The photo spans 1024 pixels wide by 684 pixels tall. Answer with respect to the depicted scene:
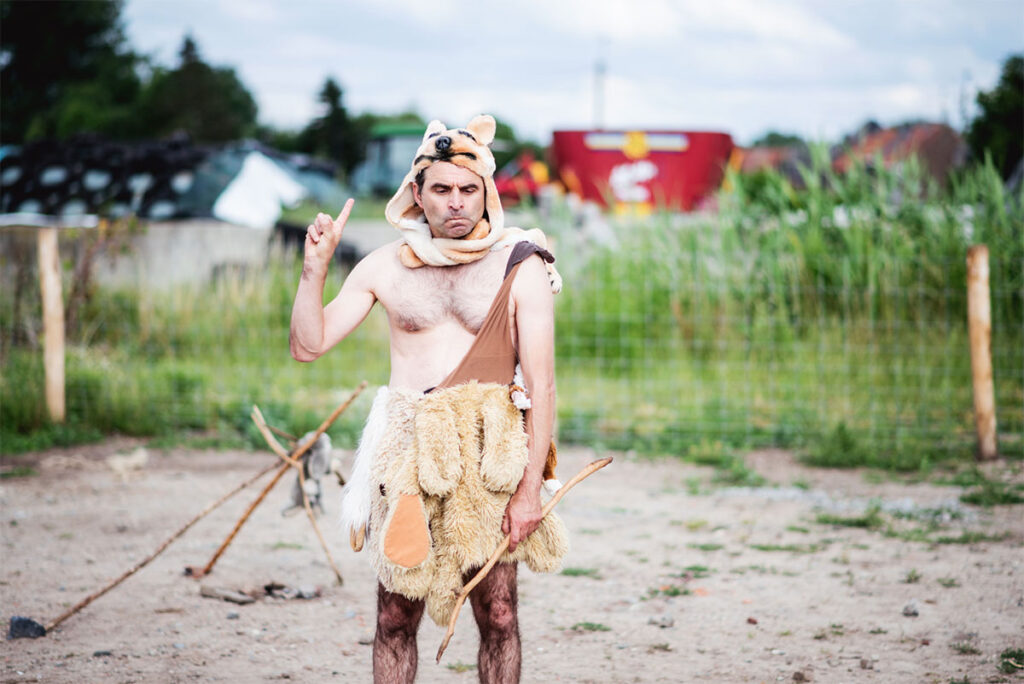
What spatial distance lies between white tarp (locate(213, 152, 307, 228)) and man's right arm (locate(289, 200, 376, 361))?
1136cm

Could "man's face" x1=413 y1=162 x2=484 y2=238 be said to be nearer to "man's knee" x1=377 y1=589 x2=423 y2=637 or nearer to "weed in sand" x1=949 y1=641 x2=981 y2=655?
"man's knee" x1=377 y1=589 x2=423 y2=637

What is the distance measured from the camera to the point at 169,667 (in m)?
3.52

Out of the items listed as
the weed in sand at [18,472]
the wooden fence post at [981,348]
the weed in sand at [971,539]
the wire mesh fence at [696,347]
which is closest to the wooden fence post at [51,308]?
the wire mesh fence at [696,347]

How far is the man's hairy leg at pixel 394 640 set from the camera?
2.75 metres

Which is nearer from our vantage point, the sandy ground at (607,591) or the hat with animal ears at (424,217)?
the hat with animal ears at (424,217)

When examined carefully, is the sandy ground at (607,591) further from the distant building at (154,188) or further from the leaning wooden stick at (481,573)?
the distant building at (154,188)

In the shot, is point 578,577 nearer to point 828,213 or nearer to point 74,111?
point 828,213

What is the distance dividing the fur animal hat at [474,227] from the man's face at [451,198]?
0.02 m

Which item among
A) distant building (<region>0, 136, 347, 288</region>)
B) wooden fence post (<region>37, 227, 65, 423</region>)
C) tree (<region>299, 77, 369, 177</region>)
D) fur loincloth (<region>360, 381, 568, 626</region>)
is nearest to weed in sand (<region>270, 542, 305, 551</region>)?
fur loincloth (<region>360, 381, 568, 626</region>)

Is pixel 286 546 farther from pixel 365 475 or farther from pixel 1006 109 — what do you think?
pixel 1006 109

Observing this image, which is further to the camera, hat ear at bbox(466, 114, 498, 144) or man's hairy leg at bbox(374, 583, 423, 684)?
hat ear at bbox(466, 114, 498, 144)

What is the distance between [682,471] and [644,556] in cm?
179

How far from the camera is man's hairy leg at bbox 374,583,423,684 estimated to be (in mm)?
2746

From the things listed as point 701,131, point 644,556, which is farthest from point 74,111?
point 644,556
